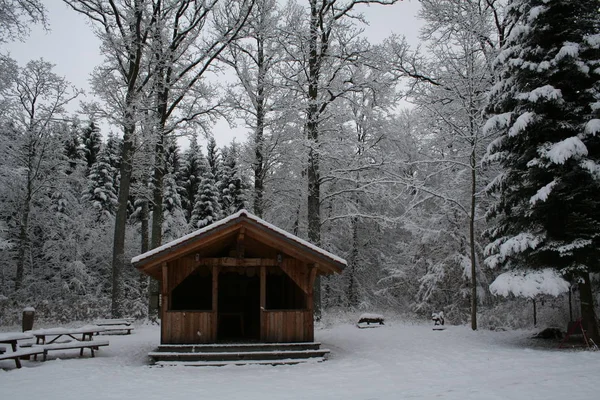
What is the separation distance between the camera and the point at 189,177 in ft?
147

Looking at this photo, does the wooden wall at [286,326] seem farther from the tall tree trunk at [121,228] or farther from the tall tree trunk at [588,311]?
the tall tree trunk at [121,228]

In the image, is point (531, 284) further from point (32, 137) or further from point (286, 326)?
point (32, 137)

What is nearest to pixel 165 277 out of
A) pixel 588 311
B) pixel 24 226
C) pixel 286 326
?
pixel 286 326

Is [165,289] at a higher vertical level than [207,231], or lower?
lower

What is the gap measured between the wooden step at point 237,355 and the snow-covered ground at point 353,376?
45 centimetres

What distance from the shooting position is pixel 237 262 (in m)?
12.6

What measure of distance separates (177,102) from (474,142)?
1232 cm

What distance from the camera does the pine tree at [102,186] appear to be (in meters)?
35.0

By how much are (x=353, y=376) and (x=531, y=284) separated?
16.8 ft

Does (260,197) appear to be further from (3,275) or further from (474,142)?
(3,275)

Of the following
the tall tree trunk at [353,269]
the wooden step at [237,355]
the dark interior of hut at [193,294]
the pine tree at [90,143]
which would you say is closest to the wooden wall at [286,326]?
the wooden step at [237,355]

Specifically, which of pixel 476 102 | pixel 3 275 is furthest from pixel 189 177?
pixel 476 102

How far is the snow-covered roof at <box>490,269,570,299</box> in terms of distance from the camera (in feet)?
37.3

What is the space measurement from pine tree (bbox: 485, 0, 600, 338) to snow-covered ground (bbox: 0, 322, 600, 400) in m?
2.50
